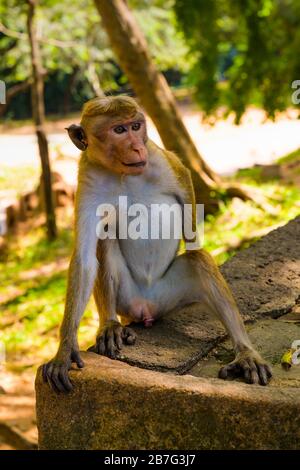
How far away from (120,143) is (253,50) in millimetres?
5464

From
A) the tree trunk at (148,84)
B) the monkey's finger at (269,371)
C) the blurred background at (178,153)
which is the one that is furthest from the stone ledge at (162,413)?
the tree trunk at (148,84)

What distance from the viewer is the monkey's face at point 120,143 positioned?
361 cm

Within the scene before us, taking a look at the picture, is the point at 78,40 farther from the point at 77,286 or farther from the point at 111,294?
the point at 77,286

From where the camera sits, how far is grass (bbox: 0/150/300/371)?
309 inches

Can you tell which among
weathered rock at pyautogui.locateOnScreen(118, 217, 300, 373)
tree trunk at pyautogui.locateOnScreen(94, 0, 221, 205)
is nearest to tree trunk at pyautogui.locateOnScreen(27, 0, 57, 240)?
tree trunk at pyautogui.locateOnScreen(94, 0, 221, 205)

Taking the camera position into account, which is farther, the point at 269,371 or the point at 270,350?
the point at 270,350

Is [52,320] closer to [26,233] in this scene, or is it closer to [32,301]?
[32,301]

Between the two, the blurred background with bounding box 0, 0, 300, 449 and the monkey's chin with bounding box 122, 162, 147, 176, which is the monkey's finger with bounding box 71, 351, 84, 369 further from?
the blurred background with bounding box 0, 0, 300, 449

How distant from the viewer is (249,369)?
3285mm

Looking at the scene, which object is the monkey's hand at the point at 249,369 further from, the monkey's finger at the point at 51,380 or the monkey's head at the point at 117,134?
the monkey's head at the point at 117,134

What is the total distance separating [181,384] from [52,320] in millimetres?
5472

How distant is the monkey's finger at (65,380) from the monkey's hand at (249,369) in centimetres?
73

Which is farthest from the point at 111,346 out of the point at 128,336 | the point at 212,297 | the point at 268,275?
the point at 268,275

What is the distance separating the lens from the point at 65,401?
10.3 feet
